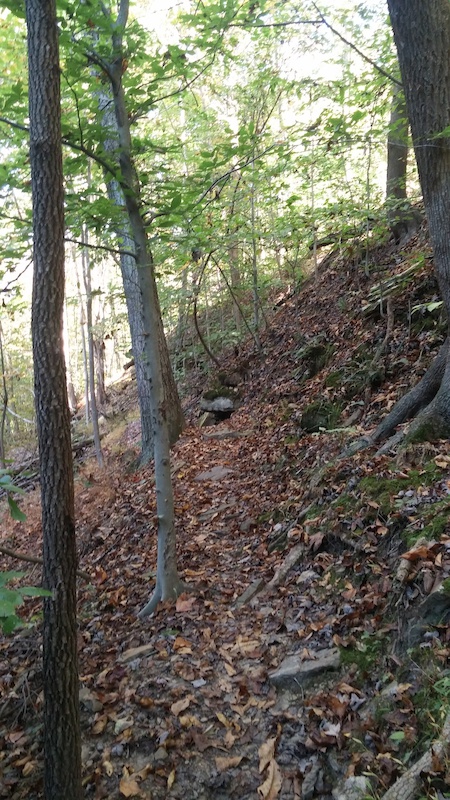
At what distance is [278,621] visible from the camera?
470 centimetres

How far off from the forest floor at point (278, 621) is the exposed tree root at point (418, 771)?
0.14 feet

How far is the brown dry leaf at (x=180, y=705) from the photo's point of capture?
13.1 ft

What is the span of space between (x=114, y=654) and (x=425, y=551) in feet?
10.4

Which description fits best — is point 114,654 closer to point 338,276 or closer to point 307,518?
point 307,518

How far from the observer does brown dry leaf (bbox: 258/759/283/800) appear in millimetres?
3107

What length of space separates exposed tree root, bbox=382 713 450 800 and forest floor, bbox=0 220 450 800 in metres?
0.04

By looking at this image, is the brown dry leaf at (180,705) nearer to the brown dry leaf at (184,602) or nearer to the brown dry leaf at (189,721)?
the brown dry leaf at (189,721)

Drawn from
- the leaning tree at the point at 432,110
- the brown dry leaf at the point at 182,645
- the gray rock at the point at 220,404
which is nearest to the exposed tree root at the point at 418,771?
the brown dry leaf at the point at 182,645

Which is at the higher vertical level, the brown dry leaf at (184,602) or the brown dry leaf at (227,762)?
the brown dry leaf at (184,602)

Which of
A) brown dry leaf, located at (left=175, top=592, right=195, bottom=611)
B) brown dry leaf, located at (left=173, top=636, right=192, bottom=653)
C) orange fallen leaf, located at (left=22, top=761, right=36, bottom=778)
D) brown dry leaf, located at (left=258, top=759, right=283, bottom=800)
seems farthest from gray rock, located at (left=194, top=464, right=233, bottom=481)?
brown dry leaf, located at (left=258, top=759, right=283, bottom=800)

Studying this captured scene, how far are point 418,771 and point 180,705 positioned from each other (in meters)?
2.12

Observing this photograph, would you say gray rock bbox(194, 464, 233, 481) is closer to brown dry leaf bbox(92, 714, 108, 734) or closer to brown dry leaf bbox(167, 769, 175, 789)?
brown dry leaf bbox(92, 714, 108, 734)

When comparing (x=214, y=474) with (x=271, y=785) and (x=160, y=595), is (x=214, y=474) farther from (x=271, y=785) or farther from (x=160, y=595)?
(x=271, y=785)

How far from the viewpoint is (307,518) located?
5848 millimetres
